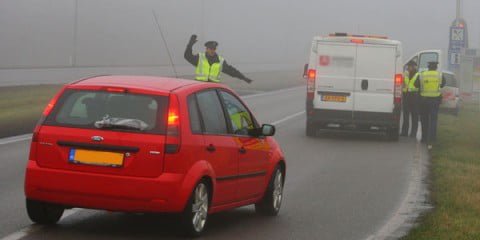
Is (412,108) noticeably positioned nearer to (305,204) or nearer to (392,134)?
(392,134)

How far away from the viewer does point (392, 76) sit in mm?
21281

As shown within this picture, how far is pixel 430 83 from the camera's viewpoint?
22250 millimetres

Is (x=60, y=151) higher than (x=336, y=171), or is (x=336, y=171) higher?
(x=60, y=151)

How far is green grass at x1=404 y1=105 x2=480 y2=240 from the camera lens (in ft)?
30.7

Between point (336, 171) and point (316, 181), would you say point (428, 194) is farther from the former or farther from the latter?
point (336, 171)

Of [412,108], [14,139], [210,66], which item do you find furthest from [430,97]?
[14,139]

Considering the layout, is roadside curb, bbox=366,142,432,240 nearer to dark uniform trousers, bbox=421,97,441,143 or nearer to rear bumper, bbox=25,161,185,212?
rear bumper, bbox=25,161,185,212

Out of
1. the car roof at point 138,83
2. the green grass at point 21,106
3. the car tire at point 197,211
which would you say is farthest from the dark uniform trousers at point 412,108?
the car tire at point 197,211

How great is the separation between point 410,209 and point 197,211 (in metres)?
3.61

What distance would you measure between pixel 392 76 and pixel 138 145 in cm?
1381

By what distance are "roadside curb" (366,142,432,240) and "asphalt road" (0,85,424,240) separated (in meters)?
0.09

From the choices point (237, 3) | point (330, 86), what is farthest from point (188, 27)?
point (330, 86)

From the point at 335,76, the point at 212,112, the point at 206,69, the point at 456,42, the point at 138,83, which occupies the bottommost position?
the point at 335,76

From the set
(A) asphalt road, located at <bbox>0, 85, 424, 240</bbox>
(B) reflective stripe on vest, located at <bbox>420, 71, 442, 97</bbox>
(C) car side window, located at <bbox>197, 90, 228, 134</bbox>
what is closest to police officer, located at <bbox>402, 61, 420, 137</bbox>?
(B) reflective stripe on vest, located at <bbox>420, 71, 442, 97</bbox>
